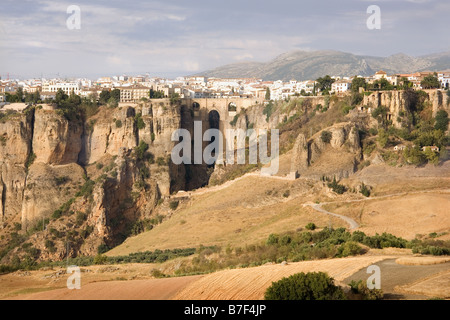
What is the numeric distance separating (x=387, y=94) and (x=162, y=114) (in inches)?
574

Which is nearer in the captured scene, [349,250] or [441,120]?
[349,250]

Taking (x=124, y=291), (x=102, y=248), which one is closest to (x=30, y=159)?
(x=102, y=248)

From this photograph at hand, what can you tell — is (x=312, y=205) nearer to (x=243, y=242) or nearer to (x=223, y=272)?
(x=243, y=242)

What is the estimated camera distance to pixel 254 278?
18812 mm

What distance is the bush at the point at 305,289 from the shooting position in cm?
1549

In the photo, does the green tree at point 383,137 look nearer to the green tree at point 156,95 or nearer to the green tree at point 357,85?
the green tree at point 357,85

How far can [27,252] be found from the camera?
119ft

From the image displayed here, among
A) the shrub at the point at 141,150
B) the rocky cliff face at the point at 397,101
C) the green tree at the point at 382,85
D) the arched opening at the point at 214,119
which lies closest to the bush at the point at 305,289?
the rocky cliff face at the point at 397,101

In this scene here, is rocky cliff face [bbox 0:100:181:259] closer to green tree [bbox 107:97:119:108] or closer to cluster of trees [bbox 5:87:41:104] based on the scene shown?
green tree [bbox 107:97:119:108]

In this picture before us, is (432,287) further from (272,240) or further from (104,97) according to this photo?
Result: (104,97)

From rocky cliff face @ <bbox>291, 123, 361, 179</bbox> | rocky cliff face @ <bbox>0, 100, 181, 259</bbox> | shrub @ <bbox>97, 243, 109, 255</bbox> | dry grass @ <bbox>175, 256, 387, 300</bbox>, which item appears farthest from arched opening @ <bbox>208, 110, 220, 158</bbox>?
dry grass @ <bbox>175, 256, 387, 300</bbox>

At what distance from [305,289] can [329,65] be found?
102 meters

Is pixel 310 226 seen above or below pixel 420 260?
below

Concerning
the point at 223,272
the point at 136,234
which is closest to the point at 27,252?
the point at 136,234
